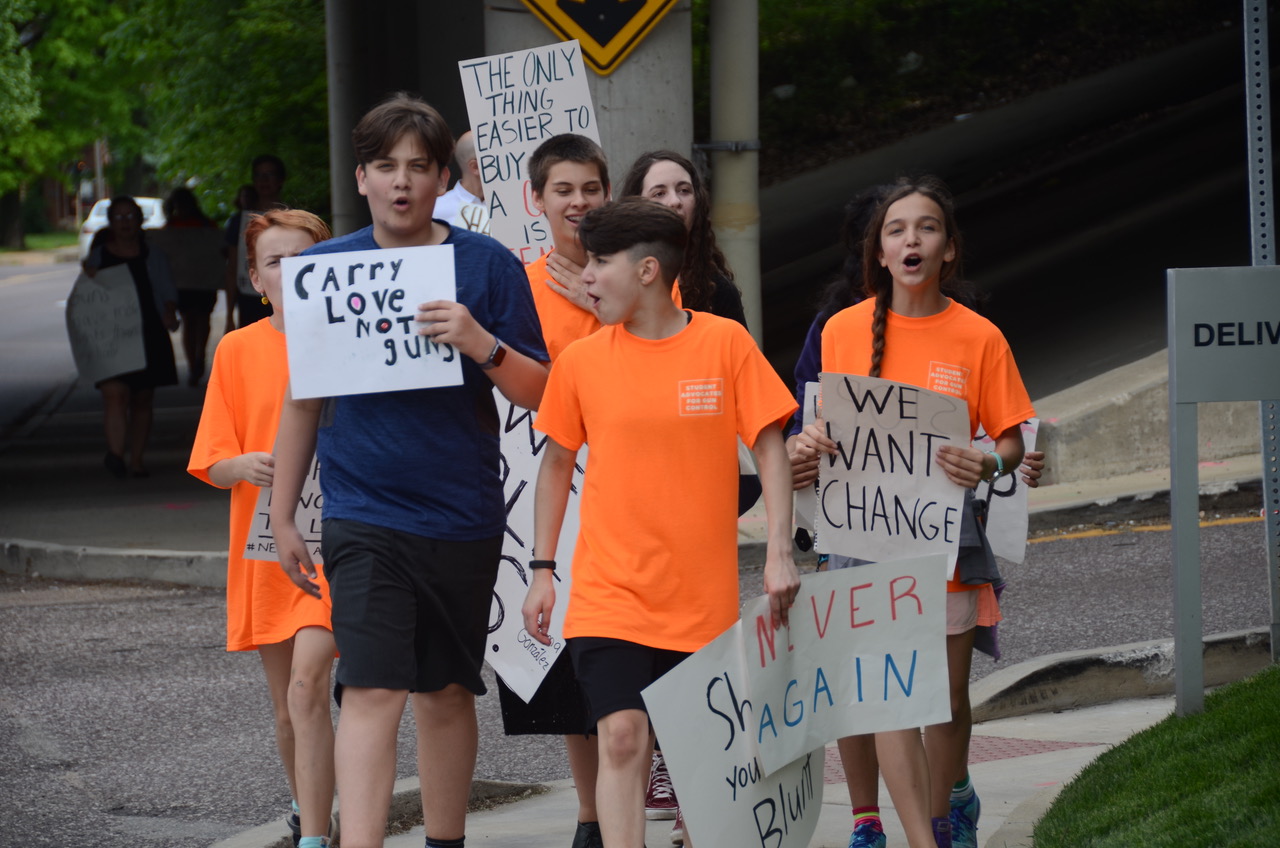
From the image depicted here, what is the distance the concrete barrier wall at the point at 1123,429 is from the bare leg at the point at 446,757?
24.4ft

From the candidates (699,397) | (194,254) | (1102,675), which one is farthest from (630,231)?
(194,254)

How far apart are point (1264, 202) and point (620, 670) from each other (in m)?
3.39

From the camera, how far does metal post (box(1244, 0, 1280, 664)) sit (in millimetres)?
6160

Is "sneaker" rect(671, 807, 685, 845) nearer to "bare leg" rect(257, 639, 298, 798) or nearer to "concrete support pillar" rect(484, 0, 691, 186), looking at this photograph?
"bare leg" rect(257, 639, 298, 798)

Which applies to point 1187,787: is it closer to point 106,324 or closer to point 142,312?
point 142,312

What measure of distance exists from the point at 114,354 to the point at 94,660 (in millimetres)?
5258

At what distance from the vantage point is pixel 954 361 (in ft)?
15.4

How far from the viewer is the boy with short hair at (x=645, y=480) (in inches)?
163

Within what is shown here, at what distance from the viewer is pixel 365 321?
14.1 feet

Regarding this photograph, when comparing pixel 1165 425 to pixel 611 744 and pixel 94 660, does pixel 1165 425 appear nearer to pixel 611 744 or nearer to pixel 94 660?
pixel 94 660

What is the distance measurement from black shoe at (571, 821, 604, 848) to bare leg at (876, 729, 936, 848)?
0.93m

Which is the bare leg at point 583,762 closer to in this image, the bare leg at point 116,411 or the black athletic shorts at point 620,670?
the black athletic shorts at point 620,670

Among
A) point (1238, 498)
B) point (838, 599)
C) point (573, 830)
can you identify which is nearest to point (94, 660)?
point (573, 830)

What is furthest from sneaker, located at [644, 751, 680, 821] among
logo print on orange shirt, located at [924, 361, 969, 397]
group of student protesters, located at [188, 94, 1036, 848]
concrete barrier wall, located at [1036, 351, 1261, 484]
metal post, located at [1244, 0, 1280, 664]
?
concrete barrier wall, located at [1036, 351, 1261, 484]
